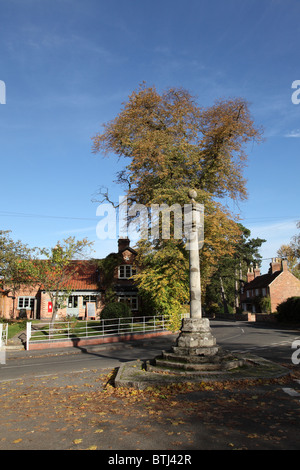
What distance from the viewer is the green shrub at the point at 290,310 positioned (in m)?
32.1

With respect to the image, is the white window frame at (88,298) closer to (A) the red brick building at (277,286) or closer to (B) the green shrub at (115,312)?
(B) the green shrub at (115,312)

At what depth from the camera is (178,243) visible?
23.8 m

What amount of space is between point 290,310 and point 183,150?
19.1 meters

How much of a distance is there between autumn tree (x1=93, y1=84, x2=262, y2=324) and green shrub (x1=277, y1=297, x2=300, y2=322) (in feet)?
37.3

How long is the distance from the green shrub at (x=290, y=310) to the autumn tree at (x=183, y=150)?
11.4m

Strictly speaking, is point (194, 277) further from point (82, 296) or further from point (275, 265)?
point (275, 265)

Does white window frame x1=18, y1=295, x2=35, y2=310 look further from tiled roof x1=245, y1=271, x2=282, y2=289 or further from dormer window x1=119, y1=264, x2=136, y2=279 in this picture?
tiled roof x1=245, y1=271, x2=282, y2=289

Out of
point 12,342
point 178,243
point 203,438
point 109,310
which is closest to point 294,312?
point 178,243

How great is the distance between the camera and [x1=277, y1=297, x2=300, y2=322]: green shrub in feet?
105

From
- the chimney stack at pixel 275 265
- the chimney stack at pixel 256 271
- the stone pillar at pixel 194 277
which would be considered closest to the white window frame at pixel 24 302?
the stone pillar at pixel 194 277

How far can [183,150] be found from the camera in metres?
24.8

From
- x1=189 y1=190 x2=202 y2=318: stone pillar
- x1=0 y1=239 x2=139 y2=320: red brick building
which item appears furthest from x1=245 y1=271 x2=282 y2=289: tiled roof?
x1=189 y1=190 x2=202 y2=318: stone pillar

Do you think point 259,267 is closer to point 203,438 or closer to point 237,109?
point 237,109
